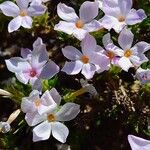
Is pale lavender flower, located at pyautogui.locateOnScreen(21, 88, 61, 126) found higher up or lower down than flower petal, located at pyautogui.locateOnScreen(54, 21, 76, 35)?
lower down

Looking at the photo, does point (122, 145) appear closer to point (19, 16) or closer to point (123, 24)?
point (123, 24)

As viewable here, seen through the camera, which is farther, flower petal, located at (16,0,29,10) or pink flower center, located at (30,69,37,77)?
flower petal, located at (16,0,29,10)

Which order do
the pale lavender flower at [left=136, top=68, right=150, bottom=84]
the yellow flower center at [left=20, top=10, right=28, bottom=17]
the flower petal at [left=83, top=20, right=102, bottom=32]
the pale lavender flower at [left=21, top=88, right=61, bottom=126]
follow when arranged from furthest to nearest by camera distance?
the yellow flower center at [left=20, top=10, right=28, bottom=17] → the flower petal at [left=83, top=20, right=102, bottom=32] → the pale lavender flower at [left=136, top=68, right=150, bottom=84] → the pale lavender flower at [left=21, top=88, right=61, bottom=126]

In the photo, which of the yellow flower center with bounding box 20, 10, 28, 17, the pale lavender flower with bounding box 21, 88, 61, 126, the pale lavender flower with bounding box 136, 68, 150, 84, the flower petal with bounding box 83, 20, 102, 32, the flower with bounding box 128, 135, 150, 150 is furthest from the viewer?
the yellow flower center with bounding box 20, 10, 28, 17

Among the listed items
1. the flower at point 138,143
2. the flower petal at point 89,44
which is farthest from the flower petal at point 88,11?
the flower at point 138,143

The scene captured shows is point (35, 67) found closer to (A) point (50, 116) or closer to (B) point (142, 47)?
(A) point (50, 116)

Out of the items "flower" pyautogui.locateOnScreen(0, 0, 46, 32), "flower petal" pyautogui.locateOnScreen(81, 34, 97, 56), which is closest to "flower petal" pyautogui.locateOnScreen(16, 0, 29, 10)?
"flower" pyautogui.locateOnScreen(0, 0, 46, 32)

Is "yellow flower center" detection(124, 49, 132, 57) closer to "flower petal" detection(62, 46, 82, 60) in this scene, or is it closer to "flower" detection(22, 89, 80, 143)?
"flower petal" detection(62, 46, 82, 60)

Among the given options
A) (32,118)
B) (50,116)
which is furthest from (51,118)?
(32,118)
